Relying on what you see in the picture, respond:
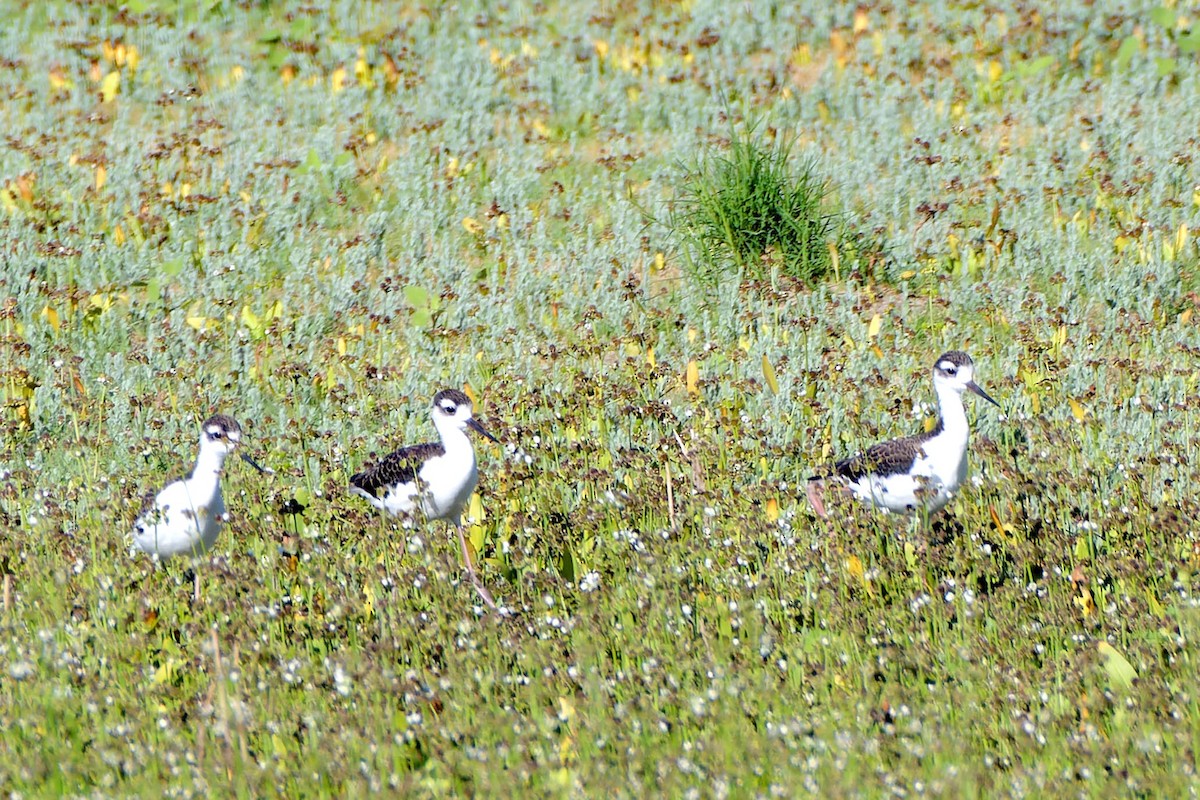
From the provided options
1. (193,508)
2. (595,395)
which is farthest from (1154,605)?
(193,508)

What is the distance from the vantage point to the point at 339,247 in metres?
11.9

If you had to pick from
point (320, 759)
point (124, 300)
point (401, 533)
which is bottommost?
point (124, 300)

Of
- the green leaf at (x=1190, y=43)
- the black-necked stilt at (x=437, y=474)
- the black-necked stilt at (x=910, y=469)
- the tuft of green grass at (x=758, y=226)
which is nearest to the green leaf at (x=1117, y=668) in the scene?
the black-necked stilt at (x=910, y=469)

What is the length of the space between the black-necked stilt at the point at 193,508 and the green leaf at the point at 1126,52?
33.9 ft

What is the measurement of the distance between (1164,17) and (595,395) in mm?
9463

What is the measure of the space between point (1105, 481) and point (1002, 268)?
3621mm

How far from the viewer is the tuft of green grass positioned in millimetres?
10562

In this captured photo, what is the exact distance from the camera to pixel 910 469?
6.84m

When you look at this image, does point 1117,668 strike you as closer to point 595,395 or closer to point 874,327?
point 595,395

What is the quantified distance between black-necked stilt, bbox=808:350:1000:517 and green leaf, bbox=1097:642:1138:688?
47.7 inches

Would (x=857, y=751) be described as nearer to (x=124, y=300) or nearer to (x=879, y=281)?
(x=879, y=281)

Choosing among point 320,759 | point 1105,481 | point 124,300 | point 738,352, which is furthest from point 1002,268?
point 320,759

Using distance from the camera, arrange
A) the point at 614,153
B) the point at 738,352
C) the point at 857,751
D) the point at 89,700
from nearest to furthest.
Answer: the point at 857,751, the point at 89,700, the point at 738,352, the point at 614,153

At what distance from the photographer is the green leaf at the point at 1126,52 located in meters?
A: 14.5
